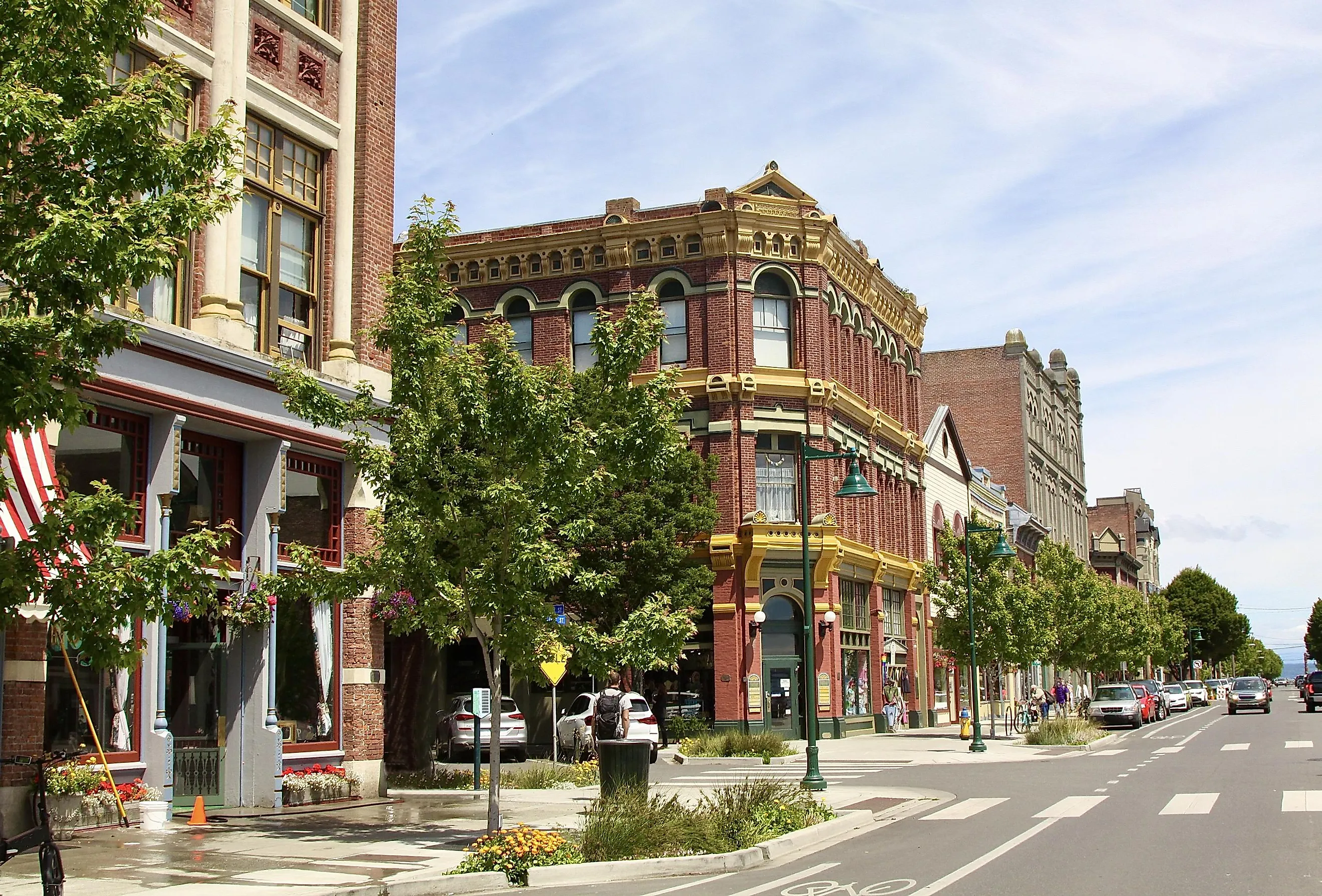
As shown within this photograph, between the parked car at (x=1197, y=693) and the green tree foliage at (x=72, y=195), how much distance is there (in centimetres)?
7115

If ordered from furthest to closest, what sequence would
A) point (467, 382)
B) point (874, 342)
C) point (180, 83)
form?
point (874, 342) → point (467, 382) → point (180, 83)

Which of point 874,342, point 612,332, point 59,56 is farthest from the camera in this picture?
point 874,342

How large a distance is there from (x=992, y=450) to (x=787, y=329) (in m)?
39.1

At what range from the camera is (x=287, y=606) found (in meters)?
19.3

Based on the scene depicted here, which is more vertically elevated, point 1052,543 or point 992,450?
point 992,450

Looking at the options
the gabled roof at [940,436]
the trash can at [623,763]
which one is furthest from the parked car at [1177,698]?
the trash can at [623,763]

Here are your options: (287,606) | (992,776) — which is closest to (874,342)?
(992,776)

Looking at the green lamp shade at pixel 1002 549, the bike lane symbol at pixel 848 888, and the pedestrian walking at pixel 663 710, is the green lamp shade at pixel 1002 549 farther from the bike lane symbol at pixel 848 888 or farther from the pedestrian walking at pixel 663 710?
the bike lane symbol at pixel 848 888

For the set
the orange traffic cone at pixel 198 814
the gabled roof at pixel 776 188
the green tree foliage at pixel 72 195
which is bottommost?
the orange traffic cone at pixel 198 814

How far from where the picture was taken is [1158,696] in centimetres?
5744

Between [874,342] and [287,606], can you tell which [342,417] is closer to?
[287,606]

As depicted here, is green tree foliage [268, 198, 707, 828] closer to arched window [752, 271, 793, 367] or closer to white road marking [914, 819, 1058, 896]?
white road marking [914, 819, 1058, 896]

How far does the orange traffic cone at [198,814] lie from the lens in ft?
53.2

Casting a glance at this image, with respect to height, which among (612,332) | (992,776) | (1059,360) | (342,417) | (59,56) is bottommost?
(992,776)
